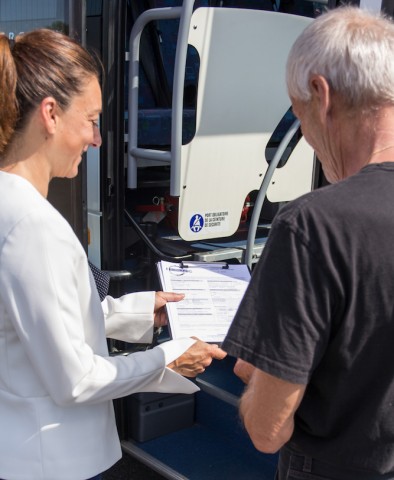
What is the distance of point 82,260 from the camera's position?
4.32 ft

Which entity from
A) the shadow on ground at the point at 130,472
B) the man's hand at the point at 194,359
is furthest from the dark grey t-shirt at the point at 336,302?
the shadow on ground at the point at 130,472

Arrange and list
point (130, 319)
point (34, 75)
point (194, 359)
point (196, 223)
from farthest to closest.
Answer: point (196, 223)
point (130, 319)
point (194, 359)
point (34, 75)

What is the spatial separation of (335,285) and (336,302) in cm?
3

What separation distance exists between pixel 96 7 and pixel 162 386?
168 cm

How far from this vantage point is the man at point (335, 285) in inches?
39.2

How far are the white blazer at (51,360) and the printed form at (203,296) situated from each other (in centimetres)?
37

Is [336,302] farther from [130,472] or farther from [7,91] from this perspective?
[130,472]

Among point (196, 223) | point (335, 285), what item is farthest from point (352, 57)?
point (196, 223)

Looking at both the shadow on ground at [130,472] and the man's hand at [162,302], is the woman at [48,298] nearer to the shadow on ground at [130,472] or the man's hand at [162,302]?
the man's hand at [162,302]

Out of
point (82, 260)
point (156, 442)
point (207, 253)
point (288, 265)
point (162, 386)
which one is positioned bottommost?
point (156, 442)

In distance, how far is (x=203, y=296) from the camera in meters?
1.98

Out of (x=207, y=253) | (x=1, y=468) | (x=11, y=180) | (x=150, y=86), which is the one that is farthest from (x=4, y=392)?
(x=150, y=86)

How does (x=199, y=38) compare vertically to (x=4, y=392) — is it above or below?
above

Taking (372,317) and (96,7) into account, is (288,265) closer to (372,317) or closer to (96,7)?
(372,317)
